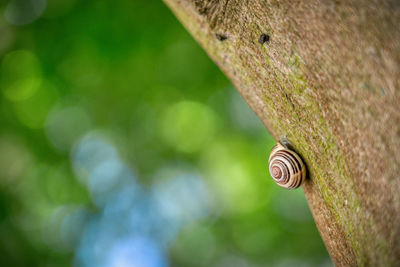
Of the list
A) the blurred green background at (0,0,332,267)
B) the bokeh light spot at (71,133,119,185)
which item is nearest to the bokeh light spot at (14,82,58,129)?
the blurred green background at (0,0,332,267)

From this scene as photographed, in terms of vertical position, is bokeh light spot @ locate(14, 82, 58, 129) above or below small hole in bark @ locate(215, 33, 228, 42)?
below

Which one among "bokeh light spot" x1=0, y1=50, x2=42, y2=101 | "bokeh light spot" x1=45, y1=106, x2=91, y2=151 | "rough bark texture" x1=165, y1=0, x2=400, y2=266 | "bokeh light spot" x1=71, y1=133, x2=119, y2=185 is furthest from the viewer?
"bokeh light spot" x1=71, y1=133, x2=119, y2=185

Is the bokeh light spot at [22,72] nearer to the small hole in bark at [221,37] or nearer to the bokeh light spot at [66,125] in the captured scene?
the bokeh light spot at [66,125]

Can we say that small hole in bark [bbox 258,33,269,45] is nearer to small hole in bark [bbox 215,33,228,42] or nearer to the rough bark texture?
the rough bark texture

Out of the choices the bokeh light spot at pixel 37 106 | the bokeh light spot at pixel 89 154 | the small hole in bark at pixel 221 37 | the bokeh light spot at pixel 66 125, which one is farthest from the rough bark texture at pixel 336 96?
the bokeh light spot at pixel 89 154

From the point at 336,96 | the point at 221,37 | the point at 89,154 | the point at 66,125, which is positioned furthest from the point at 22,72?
the point at 336,96

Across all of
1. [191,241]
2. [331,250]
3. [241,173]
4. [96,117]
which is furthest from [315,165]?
[191,241]
